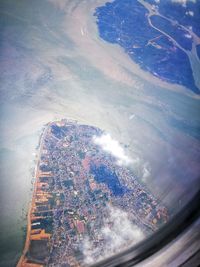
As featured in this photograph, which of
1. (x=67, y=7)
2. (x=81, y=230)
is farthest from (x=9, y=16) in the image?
(x=81, y=230)

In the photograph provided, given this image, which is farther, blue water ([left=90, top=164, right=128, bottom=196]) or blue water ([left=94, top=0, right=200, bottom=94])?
blue water ([left=94, top=0, right=200, bottom=94])

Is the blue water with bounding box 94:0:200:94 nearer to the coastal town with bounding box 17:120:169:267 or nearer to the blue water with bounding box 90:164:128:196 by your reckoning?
the coastal town with bounding box 17:120:169:267

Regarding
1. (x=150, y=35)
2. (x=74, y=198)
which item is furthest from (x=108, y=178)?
(x=150, y=35)

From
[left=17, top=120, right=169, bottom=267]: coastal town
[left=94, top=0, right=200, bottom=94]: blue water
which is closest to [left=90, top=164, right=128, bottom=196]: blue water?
[left=17, top=120, right=169, bottom=267]: coastal town

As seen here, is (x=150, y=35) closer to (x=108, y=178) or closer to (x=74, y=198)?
(x=108, y=178)

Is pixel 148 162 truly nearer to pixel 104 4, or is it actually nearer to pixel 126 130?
pixel 126 130
